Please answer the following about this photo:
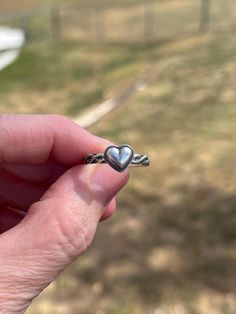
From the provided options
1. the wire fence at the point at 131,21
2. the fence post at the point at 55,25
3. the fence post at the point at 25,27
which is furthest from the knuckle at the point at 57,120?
the fence post at the point at 55,25

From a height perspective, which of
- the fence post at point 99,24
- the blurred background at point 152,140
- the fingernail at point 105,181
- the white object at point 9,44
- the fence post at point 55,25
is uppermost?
the fingernail at point 105,181

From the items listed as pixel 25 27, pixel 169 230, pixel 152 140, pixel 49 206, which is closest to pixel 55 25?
pixel 25 27

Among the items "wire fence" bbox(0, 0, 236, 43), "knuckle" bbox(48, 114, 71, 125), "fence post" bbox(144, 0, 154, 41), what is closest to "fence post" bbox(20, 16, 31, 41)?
"wire fence" bbox(0, 0, 236, 43)

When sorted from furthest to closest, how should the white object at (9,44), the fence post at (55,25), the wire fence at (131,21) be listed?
the fence post at (55,25) → the wire fence at (131,21) → the white object at (9,44)

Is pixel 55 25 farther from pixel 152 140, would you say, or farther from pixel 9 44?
pixel 152 140

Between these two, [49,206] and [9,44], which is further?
[9,44]

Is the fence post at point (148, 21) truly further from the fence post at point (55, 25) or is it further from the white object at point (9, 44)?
the white object at point (9, 44)

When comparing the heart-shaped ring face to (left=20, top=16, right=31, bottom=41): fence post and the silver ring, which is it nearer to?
the silver ring
